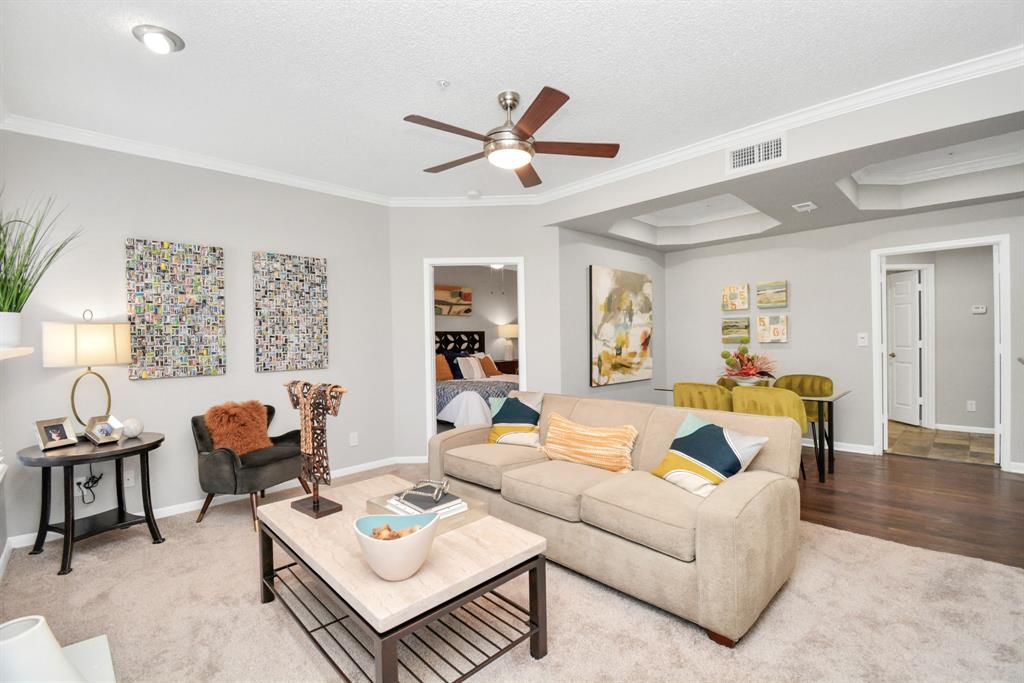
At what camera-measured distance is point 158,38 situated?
2199 mm

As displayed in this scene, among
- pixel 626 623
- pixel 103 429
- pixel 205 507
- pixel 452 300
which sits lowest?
pixel 626 623

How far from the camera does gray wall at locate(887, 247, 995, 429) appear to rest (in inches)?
225

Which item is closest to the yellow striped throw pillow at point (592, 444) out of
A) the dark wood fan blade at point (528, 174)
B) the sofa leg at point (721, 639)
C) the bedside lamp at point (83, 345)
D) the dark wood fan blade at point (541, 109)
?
the sofa leg at point (721, 639)

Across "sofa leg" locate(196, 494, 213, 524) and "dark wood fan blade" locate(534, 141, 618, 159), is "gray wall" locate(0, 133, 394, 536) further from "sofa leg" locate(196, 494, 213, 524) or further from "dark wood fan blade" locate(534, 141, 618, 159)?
"dark wood fan blade" locate(534, 141, 618, 159)

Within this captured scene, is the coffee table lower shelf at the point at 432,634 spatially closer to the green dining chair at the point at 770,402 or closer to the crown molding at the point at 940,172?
the green dining chair at the point at 770,402

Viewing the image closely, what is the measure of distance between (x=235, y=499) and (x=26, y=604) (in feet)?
5.01

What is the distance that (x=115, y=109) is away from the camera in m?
2.92

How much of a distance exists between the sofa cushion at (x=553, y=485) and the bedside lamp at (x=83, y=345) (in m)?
2.51

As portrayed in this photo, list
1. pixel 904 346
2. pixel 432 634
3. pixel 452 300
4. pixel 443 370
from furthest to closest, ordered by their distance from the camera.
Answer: pixel 452 300, pixel 443 370, pixel 904 346, pixel 432 634

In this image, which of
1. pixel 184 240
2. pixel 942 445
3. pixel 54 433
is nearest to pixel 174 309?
pixel 184 240

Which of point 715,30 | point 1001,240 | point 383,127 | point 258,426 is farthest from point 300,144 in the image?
point 1001,240

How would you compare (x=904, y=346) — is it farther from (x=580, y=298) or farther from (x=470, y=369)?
(x=470, y=369)

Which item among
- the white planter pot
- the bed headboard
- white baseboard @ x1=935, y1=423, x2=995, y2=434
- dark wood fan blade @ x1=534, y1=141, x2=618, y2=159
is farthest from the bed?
white baseboard @ x1=935, y1=423, x2=995, y2=434

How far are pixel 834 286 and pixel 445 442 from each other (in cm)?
446
